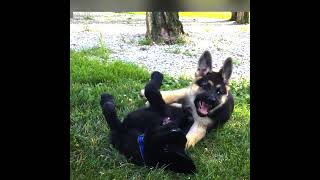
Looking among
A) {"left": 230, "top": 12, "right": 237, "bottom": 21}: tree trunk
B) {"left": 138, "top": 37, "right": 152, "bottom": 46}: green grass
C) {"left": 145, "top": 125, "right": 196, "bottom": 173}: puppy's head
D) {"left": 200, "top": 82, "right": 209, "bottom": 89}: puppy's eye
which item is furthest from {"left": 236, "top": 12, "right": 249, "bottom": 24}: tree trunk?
{"left": 145, "top": 125, "right": 196, "bottom": 173}: puppy's head

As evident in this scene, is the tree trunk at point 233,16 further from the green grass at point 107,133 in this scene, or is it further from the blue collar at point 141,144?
the blue collar at point 141,144

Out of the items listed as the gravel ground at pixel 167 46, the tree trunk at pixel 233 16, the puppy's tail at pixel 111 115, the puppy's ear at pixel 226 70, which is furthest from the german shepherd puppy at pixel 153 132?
the tree trunk at pixel 233 16

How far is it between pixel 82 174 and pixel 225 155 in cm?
61

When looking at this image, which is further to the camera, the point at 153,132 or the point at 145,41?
the point at 145,41

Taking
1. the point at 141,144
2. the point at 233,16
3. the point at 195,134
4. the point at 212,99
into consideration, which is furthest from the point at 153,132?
the point at 233,16

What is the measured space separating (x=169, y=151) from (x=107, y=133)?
0.29 meters

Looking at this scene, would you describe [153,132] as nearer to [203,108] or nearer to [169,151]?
[169,151]

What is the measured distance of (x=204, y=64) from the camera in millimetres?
2361

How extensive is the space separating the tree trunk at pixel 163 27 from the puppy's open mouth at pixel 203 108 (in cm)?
33

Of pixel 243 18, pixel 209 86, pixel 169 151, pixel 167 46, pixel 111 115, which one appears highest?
pixel 243 18

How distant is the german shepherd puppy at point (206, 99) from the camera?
2336 millimetres

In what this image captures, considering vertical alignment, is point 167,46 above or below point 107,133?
above

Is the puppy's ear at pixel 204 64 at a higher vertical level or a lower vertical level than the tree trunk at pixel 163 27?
lower
